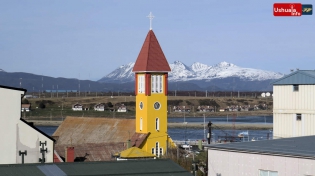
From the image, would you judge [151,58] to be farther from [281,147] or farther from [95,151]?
[281,147]

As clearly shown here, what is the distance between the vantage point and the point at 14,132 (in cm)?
2992

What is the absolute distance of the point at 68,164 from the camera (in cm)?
1908

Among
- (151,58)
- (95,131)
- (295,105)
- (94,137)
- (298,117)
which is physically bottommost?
(94,137)

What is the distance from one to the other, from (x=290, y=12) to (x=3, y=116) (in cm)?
1574

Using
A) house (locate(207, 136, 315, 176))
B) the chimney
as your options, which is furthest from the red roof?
house (locate(207, 136, 315, 176))

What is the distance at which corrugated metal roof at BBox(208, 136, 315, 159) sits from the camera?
72.4 ft

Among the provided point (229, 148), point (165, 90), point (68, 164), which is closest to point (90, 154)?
point (165, 90)

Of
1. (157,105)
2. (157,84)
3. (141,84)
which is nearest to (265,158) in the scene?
(157,105)

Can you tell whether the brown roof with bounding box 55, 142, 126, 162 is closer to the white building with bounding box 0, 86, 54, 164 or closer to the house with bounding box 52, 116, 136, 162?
the house with bounding box 52, 116, 136, 162

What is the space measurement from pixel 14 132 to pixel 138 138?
727 inches

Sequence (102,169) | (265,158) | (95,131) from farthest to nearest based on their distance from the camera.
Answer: (95,131) < (265,158) < (102,169)

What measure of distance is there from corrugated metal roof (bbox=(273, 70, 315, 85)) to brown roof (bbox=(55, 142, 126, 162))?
1046 cm

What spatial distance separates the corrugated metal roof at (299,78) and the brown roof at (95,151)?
1046 centimetres

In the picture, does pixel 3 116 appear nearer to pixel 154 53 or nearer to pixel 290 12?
pixel 290 12
